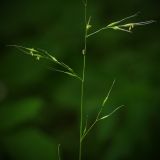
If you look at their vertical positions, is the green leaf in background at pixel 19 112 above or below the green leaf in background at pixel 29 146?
above

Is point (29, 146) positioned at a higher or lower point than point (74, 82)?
lower

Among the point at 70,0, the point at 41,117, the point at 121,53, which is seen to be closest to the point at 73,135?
the point at 41,117

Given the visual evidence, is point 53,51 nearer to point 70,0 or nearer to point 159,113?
point 70,0

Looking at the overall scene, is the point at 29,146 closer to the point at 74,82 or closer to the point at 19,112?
the point at 19,112

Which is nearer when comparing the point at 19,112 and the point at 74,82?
the point at 19,112

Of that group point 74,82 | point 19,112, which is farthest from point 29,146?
point 74,82
